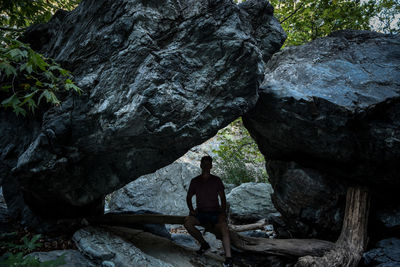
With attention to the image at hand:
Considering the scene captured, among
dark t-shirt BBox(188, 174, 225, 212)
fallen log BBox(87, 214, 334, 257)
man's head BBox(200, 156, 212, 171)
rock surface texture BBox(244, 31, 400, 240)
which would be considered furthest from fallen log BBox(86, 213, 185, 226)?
rock surface texture BBox(244, 31, 400, 240)

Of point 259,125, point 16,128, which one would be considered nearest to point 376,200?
point 259,125

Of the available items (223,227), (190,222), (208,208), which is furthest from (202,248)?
(208,208)

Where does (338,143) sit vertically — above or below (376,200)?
above

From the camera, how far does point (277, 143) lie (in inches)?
214

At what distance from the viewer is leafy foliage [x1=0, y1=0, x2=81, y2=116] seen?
2.73 metres

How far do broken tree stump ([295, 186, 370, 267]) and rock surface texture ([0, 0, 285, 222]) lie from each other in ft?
9.68

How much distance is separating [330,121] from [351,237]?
91.6 inches

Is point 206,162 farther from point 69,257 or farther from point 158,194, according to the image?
point 158,194

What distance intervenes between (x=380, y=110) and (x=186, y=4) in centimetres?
395

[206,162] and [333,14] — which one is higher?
[333,14]

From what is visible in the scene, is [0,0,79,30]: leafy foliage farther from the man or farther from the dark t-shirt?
the dark t-shirt

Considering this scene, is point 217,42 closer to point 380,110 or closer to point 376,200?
point 380,110

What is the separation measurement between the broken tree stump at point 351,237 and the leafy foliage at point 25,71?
16.7ft

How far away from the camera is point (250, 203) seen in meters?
8.09
